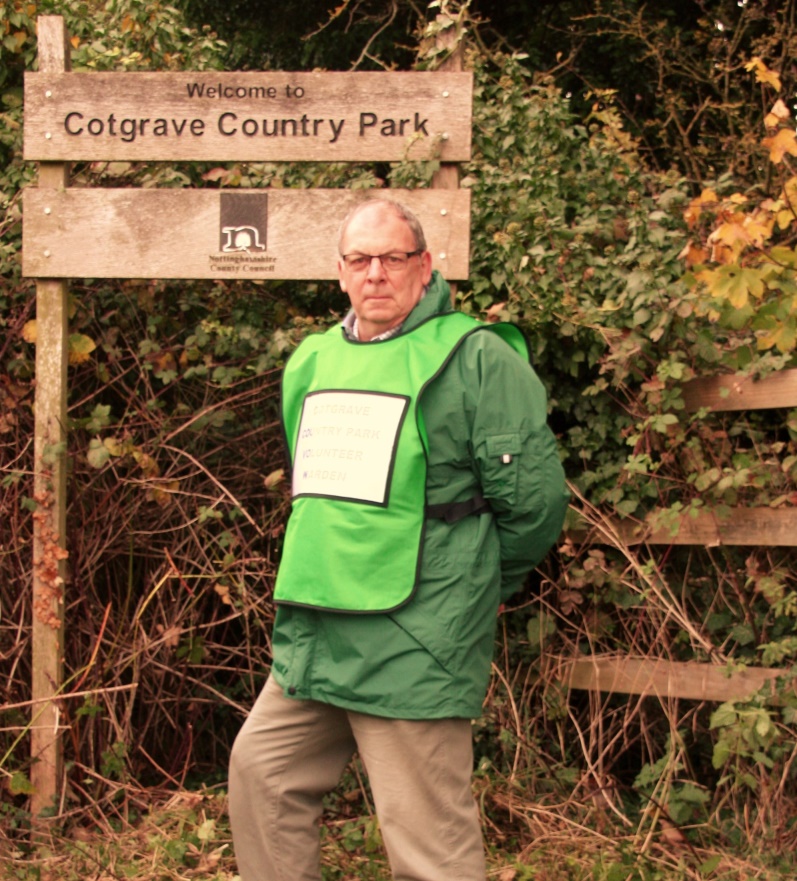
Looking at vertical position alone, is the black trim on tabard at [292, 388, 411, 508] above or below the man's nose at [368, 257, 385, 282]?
below

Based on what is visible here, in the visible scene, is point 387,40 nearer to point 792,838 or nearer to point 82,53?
point 82,53

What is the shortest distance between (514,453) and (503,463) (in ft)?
0.12

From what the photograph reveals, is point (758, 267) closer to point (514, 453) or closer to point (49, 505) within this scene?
point (514, 453)

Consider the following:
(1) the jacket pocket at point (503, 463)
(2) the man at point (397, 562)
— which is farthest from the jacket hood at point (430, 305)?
(1) the jacket pocket at point (503, 463)

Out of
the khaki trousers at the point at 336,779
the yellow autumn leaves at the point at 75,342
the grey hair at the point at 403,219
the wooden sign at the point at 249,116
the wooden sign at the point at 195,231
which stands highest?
the wooden sign at the point at 249,116

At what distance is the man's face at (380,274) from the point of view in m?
3.11

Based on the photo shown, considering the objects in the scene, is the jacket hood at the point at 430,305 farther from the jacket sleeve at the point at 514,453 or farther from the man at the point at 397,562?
the jacket sleeve at the point at 514,453

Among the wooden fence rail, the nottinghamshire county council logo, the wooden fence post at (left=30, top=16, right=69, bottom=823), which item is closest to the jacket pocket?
the wooden fence rail

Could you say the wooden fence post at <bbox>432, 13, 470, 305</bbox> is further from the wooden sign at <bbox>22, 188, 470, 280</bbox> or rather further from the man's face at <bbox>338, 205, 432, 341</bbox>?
the man's face at <bbox>338, 205, 432, 341</bbox>

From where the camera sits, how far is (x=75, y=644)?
4562 millimetres

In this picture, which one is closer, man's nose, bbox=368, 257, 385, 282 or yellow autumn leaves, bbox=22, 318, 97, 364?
man's nose, bbox=368, 257, 385, 282

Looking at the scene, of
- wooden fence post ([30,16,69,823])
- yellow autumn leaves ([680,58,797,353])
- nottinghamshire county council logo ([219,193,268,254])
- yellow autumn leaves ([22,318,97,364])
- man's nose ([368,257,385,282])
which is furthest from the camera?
yellow autumn leaves ([22,318,97,364])

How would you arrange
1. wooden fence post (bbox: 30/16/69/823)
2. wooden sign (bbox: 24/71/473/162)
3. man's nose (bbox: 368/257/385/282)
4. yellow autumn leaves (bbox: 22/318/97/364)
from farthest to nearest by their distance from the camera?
yellow autumn leaves (bbox: 22/318/97/364) → wooden fence post (bbox: 30/16/69/823) → wooden sign (bbox: 24/71/473/162) → man's nose (bbox: 368/257/385/282)

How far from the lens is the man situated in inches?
115
